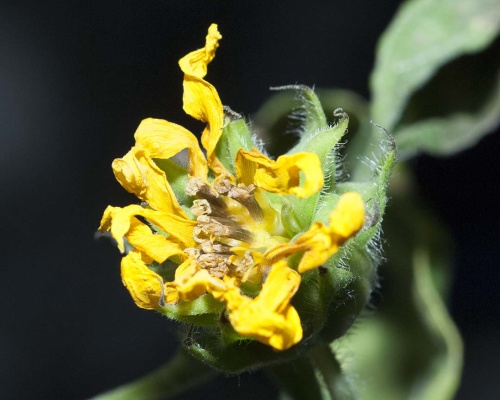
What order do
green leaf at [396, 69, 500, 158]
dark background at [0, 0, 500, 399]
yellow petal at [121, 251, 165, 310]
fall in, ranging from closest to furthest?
yellow petal at [121, 251, 165, 310] < green leaf at [396, 69, 500, 158] < dark background at [0, 0, 500, 399]

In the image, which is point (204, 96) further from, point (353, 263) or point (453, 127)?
point (453, 127)

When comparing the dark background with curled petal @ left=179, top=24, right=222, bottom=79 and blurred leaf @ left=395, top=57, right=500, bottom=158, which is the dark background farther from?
curled petal @ left=179, top=24, right=222, bottom=79

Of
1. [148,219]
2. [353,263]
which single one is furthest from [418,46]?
[148,219]

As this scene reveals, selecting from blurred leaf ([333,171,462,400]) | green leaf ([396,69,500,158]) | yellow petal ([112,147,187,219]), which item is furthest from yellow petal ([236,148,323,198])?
blurred leaf ([333,171,462,400])

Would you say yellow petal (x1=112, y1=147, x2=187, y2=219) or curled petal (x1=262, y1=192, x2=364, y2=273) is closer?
curled petal (x1=262, y1=192, x2=364, y2=273)

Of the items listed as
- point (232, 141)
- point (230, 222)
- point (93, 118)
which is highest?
point (232, 141)

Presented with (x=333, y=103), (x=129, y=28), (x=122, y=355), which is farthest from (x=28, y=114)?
(x=333, y=103)

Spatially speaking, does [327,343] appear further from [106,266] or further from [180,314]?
[106,266]
